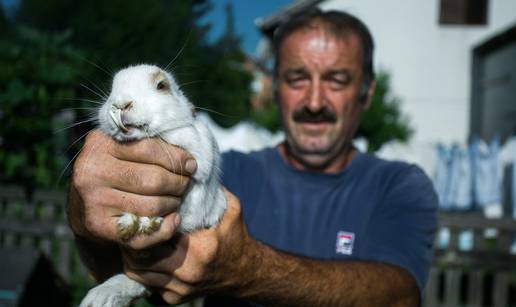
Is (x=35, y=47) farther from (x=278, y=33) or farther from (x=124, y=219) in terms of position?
(x=124, y=219)

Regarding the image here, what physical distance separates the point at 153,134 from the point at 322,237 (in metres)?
1.38

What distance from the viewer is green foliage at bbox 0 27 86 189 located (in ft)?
21.0

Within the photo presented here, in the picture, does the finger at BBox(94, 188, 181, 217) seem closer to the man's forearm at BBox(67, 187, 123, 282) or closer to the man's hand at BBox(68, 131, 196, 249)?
the man's hand at BBox(68, 131, 196, 249)

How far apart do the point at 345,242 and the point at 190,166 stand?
1303 millimetres

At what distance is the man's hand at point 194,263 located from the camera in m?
1.61

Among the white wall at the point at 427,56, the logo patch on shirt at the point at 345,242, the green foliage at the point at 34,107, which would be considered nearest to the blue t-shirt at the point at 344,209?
the logo patch on shirt at the point at 345,242

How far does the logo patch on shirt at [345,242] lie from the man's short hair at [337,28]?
1.01m

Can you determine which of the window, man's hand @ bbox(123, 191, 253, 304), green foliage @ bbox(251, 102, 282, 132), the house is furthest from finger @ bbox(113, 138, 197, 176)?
the window

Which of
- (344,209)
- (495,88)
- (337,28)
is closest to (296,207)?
(344,209)

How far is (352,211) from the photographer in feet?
8.69

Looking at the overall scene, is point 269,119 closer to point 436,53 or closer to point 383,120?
point 383,120

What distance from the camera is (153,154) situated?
1486mm

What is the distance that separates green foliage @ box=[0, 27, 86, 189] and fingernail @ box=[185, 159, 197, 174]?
525cm

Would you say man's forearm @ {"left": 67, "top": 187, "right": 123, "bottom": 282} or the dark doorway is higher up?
the dark doorway
